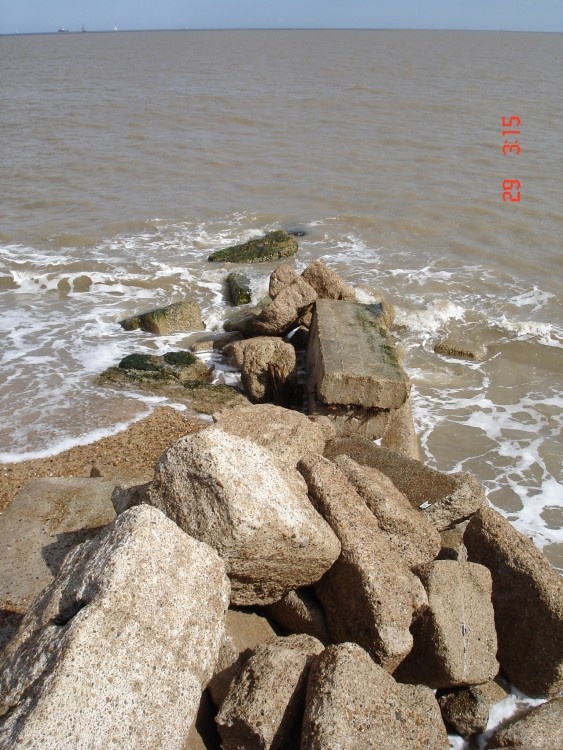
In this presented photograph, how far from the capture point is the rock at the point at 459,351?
9.32 m

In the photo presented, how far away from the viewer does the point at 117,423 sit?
7.11m

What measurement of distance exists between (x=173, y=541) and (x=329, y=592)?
3.43 feet

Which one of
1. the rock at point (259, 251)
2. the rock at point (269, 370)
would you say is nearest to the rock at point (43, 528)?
the rock at point (269, 370)

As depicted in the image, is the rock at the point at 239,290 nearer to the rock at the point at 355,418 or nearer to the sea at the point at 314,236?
the sea at the point at 314,236

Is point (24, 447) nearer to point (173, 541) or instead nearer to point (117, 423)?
point (117, 423)

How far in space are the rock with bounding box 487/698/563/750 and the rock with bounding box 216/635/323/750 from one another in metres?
1.02

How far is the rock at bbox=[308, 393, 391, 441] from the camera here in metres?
6.43

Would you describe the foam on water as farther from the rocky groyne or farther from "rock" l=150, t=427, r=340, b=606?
"rock" l=150, t=427, r=340, b=606

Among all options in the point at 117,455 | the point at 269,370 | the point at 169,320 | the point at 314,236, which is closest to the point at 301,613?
the point at 117,455

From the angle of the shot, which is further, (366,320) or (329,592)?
(366,320)

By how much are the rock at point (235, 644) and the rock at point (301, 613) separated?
8cm

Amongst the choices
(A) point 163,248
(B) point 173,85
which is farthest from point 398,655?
(B) point 173,85

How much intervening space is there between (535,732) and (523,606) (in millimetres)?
819
